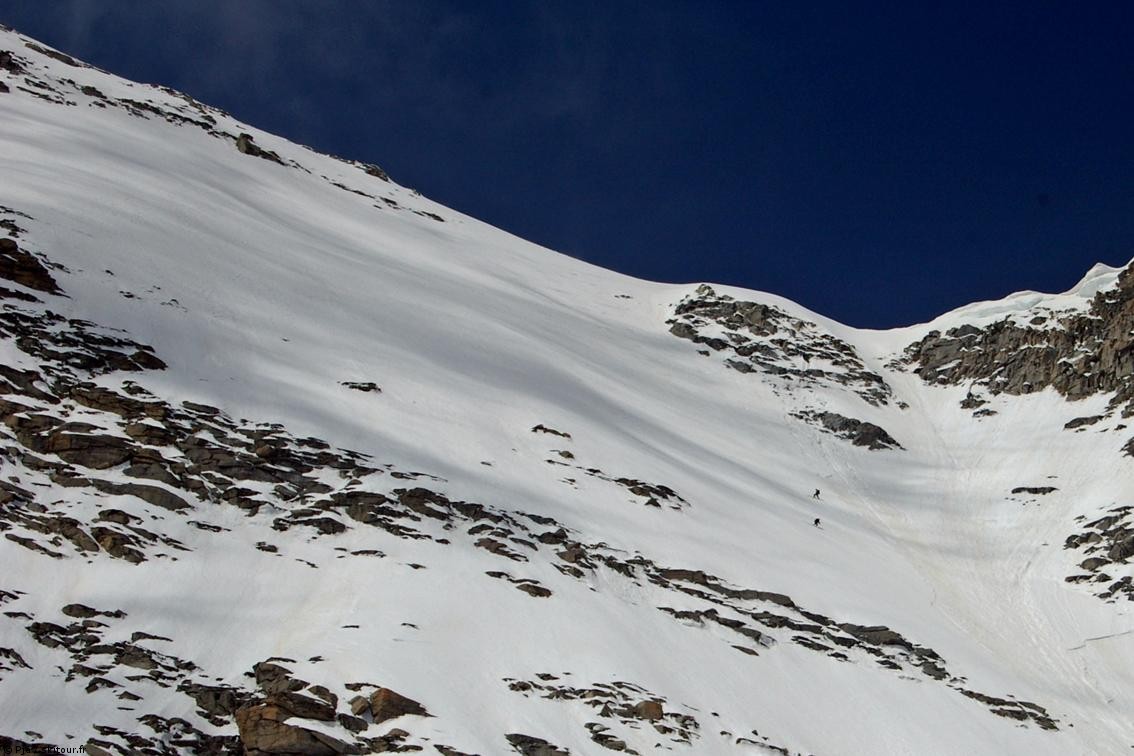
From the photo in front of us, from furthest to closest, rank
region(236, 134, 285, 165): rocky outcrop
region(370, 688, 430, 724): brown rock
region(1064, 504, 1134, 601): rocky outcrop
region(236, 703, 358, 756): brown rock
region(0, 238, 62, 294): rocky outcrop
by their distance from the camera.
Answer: region(236, 134, 285, 165): rocky outcrop
region(1064, 504, 1134, 601): rocky outcrop
region(0, 238, 62, 294): rocky outcrop
region(370, 688, 430, 724): brown rock
region(236, 703, 358, 756): brown rock

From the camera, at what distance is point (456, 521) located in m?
31.1

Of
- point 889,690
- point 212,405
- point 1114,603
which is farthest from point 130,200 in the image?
point 1114,603

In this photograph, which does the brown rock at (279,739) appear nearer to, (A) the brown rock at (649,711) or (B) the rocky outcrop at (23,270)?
(A) the brown rock at (649,711)

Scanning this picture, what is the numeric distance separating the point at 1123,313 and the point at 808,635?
40904mm

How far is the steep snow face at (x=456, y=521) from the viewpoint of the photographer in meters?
22.7

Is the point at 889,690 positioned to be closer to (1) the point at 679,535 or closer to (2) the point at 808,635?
(2) the point at 808,635

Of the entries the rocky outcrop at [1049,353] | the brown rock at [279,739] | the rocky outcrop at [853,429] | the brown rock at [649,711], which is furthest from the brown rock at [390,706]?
the rocky outcrop at [1049,353]

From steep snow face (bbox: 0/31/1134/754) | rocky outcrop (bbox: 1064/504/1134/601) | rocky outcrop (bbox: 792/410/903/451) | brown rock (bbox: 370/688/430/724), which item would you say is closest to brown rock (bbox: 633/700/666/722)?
steep snow face (bbox: 0/31/1134/754)

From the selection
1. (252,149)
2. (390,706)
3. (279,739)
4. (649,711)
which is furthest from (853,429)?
(252,149)

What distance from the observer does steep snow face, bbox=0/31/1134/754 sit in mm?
22656

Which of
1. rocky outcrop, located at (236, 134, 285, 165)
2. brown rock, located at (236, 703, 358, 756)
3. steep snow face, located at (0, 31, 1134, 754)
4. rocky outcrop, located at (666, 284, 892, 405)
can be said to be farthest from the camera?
rocky outcrop, located at (236, 134, 285, 165)

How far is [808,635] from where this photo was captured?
32.1m

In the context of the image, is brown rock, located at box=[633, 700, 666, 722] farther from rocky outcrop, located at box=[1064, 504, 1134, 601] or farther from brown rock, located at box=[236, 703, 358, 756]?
rocky outcrop, located at box=[1064, 504, 1134, 601]

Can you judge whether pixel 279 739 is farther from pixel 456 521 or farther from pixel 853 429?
pixel 853 429
